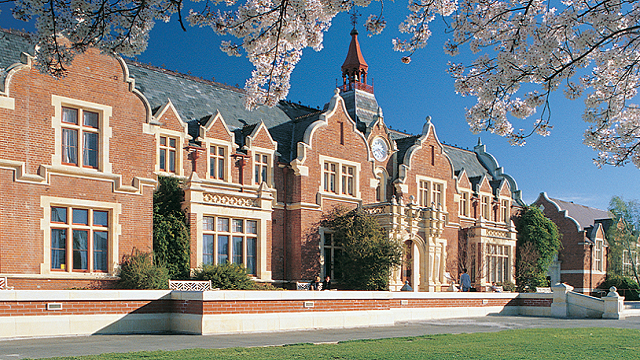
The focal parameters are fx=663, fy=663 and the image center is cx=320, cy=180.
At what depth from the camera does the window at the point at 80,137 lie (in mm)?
22562

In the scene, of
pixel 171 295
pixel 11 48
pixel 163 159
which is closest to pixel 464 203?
pixel 163 159

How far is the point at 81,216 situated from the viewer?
22.6 m

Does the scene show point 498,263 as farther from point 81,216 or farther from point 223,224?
point 81,216

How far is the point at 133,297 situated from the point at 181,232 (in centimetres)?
827

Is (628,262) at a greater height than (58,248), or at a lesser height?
lesser

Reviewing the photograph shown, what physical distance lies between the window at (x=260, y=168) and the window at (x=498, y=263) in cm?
1679

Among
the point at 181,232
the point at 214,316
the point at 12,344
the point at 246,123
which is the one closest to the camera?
the point at 12,344

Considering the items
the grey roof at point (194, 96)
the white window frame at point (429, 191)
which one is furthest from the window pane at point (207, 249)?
the white window frame at point (429, 191)

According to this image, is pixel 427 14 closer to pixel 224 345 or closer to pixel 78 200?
pixel 224 345

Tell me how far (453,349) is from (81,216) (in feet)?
48.5

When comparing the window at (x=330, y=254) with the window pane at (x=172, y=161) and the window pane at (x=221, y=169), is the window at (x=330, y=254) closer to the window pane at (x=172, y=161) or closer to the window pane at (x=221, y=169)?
the window pane at (x=221, y=169)

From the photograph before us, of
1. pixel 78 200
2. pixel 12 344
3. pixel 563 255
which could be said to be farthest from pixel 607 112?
pixel 563 255

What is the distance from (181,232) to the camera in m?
25.3

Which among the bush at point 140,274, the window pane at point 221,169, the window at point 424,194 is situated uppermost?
the window pane at point 221,169
